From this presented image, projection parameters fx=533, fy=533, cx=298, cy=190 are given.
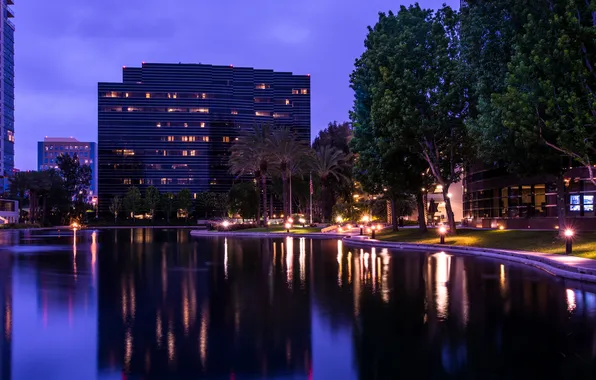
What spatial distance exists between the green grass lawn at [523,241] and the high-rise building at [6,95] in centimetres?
13404

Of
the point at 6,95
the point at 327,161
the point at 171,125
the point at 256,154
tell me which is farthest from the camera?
the point at 171,125

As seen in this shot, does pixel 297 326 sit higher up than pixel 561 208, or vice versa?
pixel 561 208

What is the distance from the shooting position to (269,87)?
163625 millimetres

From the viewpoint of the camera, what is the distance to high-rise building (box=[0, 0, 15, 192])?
142m

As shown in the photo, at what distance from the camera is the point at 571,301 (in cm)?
1302

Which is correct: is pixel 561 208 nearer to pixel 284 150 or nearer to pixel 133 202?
pixel 284 150

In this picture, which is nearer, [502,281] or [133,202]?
[502,281]

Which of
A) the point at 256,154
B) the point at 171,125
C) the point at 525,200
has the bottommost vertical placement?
the point at 525,200

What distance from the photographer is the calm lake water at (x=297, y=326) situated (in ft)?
24.2

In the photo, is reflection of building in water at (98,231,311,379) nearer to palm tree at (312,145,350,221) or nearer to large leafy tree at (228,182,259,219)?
palm tree at (312,145,350,221)

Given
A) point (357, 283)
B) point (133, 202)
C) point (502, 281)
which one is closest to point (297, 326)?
point (357, 283)

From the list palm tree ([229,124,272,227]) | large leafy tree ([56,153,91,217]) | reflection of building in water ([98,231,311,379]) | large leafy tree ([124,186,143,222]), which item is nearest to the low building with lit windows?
reflection of building in water ([98,231,311,379])

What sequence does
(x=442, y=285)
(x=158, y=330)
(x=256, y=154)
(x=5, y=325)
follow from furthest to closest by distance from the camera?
(x=256, y=154) → (x=442, y=285) → (x=5, y=325) → (x=158, y=330)

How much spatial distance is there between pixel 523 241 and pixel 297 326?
79.9 feet
